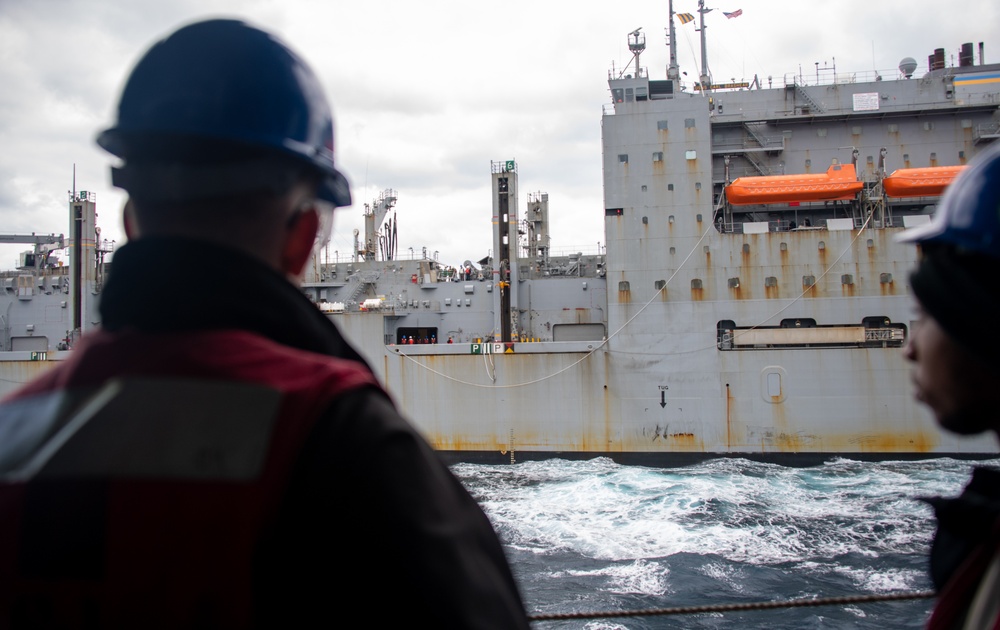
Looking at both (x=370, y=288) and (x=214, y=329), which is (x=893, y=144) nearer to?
(x=370, y=288)

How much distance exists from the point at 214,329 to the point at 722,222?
58.7 ft

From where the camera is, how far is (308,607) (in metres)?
0.77

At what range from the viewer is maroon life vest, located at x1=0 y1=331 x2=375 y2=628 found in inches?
29.3

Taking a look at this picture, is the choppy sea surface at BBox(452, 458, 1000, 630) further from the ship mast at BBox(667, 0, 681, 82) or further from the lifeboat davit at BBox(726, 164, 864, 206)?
the ship mast at BBox(667, 0, 681, 82)

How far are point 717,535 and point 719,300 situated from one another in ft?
22.4

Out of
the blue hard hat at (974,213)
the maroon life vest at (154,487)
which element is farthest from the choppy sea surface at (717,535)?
the maroon life vest at (154,487)

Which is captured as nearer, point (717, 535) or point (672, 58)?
point (717, 535)

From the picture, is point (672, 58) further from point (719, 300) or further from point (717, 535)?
point (717, 535)

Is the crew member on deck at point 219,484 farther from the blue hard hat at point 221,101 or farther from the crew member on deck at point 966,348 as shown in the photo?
the crew member on deck at point 966,348

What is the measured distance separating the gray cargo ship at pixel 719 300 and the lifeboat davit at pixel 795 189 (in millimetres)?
51

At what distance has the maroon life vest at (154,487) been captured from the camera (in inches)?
29.3

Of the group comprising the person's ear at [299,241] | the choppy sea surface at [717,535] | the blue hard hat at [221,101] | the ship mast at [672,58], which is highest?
the ship mast at [672,58]

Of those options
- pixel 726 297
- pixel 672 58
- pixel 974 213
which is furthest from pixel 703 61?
pixel 974 213

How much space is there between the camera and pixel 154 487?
76cm
